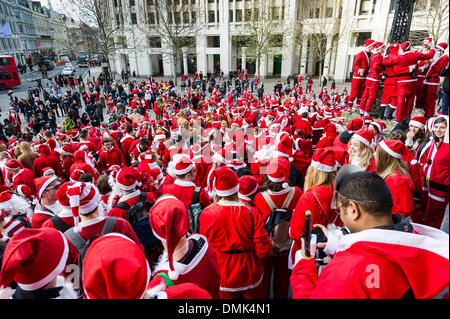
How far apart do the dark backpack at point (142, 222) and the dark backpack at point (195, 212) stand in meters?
0.56

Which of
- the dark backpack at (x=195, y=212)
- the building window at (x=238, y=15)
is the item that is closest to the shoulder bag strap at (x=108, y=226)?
the dark backpack at (x=195, y=212)

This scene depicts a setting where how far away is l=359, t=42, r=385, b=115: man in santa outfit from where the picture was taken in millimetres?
6554

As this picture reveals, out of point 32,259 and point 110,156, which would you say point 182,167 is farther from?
point 110,156

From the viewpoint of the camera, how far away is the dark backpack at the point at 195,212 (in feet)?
11.4

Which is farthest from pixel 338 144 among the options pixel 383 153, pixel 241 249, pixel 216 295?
pixel 216 295

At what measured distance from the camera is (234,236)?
2.71 meters

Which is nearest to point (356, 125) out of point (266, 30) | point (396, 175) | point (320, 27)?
point (396, 175)

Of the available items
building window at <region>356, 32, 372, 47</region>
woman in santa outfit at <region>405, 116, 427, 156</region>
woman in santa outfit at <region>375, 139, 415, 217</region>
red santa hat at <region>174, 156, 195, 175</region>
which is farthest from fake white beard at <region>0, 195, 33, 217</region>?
building window at <region>356, 32, 372, 47</region>

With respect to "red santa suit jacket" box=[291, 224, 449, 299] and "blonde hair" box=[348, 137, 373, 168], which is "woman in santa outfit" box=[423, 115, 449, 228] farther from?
"red santa suit jacket" box=[291, 224, 449, 299]

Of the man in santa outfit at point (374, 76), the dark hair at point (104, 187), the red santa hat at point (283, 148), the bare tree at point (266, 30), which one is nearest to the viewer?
the dark hair at point (104, 187)

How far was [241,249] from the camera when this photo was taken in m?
2.81

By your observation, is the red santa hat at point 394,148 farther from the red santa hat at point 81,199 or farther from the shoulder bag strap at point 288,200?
the red santa hat at point 81,199

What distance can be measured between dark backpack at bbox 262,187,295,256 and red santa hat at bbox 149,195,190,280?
1412 mm

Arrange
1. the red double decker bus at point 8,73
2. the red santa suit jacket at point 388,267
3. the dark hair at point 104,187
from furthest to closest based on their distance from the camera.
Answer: the red double decker bus at point 8,73 → the dark hair at point 104,187 → the red santa suit jacket at point 388,267
